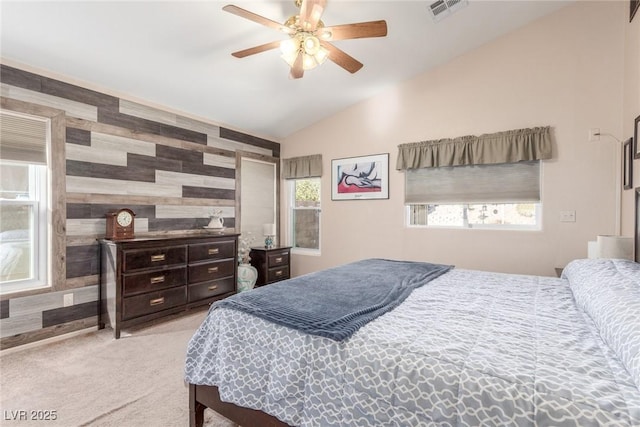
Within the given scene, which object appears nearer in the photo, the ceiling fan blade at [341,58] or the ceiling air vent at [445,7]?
the ceiling fan blade at [341,58]

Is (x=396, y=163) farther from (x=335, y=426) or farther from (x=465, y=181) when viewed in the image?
(x=335, y=426)

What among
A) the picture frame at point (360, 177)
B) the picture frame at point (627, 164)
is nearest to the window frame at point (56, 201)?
the picture frame at point (360, 177)

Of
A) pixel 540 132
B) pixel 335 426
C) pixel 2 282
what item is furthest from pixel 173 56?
pixel 540 132

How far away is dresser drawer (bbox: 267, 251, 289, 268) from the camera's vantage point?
4543 millimetres

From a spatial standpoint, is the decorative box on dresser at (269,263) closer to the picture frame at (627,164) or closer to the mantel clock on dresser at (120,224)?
the mantel clock on dresser at (120,224)

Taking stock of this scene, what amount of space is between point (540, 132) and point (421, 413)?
10.8 feet

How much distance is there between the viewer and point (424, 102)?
3.93m

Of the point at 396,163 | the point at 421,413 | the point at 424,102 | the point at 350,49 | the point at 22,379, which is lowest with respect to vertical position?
the point at 22,379

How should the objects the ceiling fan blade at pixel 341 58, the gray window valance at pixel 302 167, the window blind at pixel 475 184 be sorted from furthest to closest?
the gray window valance at pixel 302 167 → the window blind at pixel 475 184 → the ceiling fan blade at pixel 341 58

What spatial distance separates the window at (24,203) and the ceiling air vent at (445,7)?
3.66 metres

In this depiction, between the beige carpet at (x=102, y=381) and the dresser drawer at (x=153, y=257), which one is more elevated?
the dresser drawer at (x=153, y=257)

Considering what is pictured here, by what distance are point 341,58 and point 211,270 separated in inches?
107

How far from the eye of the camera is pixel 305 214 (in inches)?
200

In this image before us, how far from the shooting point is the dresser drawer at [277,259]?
14.9 ft
